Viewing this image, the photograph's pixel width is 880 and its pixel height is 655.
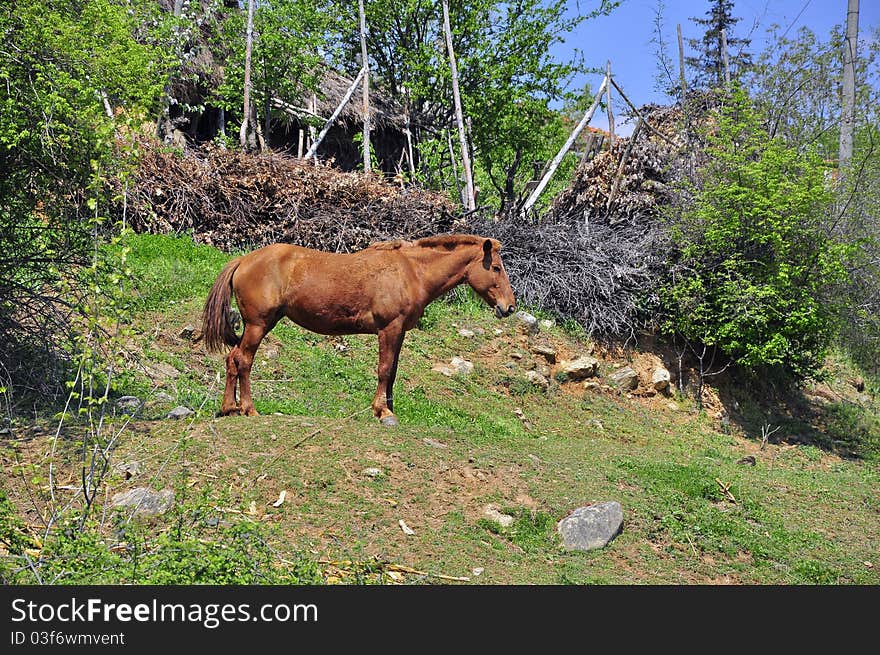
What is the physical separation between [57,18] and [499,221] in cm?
896

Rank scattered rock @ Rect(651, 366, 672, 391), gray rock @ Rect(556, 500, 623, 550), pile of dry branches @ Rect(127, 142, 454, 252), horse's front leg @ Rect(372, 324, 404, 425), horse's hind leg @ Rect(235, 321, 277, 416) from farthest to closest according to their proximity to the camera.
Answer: pile of dry branches @ Rect(127, 142, 454, 252) → scattered rock @ Rect(651, 366, 672, 391) → horse's front leg @ Rect(372, 324, 404, 425) → horse's hind leg @ Rect(235, 321, 277, 416) → gray rock @ Rect(556, 500, 623, 550)

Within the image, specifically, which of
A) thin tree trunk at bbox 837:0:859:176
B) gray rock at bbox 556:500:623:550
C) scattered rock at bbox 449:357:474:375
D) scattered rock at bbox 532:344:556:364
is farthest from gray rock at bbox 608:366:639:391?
gray rock at bbox 556:500:623:550

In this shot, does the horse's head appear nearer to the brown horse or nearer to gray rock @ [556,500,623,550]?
the brown horse

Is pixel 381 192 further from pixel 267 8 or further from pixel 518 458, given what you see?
pixel 518 458

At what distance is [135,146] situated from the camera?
19.0 feet

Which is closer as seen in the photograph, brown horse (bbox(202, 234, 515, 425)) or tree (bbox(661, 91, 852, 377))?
brown horse (bbox(202, 234, 515, 425))

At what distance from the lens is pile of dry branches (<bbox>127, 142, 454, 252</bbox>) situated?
1401 centimetres

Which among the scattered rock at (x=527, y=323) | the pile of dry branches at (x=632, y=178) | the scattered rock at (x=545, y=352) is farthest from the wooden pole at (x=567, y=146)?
the scattered rock at (x=545, y=352)

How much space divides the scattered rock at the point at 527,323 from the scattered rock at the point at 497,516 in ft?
22.3

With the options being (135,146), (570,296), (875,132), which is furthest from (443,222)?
(135,146)

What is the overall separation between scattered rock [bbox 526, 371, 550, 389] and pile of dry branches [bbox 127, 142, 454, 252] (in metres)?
3.92

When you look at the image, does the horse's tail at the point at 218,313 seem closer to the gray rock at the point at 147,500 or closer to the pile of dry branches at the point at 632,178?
the gray rock at the point at 147,500

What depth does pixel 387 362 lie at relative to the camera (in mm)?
8305

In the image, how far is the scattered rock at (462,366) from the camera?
1211 centimetres
